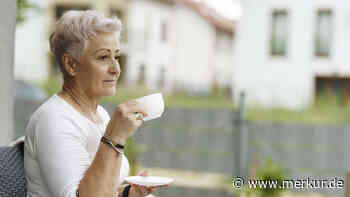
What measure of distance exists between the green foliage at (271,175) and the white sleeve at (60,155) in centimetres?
246

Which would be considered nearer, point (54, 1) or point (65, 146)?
point (65, 146)

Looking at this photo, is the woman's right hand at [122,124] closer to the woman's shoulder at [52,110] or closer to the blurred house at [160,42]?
the woman's shoulder at [52,110]

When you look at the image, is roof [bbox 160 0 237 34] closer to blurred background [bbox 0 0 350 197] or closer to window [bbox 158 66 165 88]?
blurred background [bbox 0 0 350 197]

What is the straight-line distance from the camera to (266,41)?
7000 millimetres

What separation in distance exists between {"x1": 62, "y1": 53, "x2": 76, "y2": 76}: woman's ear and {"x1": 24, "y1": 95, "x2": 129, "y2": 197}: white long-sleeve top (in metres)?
0.06

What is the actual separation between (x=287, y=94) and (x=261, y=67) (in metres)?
0.51

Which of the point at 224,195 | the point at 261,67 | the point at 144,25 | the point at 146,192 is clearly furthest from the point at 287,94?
the point at 146,192

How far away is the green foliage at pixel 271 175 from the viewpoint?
327cm

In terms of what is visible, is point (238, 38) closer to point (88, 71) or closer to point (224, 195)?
point (224, 195)

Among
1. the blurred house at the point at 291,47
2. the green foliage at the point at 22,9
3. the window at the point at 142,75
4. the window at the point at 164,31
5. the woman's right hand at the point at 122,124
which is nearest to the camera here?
the woman's right hand at the point at 122,124

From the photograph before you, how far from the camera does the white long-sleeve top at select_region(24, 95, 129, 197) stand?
912 mm

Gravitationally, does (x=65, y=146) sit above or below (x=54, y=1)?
below

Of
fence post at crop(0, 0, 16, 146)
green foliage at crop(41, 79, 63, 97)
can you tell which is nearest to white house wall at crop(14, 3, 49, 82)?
green foliage at crop(41, 79, 63, 97)

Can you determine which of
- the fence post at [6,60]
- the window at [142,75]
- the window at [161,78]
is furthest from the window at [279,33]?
the fence post at [6,60]
